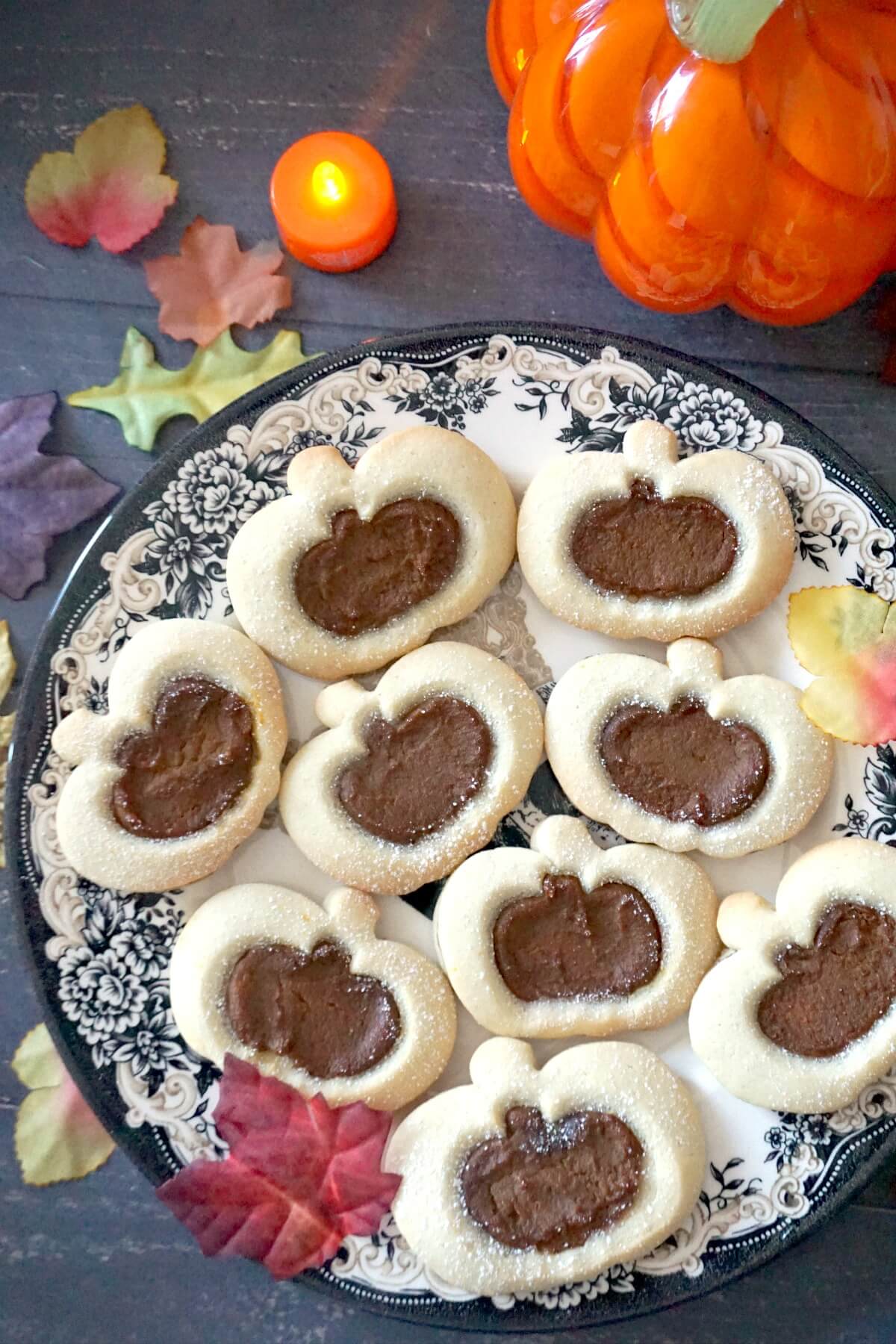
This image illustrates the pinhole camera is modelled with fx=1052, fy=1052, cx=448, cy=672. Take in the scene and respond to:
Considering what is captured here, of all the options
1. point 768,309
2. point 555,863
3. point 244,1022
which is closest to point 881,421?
point 768,309

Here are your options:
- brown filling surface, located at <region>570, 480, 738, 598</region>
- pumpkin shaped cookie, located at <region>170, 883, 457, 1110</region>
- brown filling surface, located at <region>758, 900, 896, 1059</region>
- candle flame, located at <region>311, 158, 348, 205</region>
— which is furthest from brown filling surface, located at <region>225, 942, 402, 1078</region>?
candle flame, located at <region>311, 158, 348, 205</region>

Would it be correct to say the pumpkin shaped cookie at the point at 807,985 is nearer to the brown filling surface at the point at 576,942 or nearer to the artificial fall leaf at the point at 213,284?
the brown filling surface at the point at 576,942

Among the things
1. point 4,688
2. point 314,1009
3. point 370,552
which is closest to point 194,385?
point 370,552

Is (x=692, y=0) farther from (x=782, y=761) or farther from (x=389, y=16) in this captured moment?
(x=782, y=761)

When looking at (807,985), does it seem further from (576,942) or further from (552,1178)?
(552,1178)

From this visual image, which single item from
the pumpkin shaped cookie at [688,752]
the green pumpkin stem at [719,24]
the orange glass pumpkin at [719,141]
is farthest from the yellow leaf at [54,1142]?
the green pumpkin stem at [719,24]

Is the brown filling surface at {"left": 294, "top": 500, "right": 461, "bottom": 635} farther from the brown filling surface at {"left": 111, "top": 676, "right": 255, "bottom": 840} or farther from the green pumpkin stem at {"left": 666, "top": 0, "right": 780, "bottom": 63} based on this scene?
the green pumpkin stem at {"left": 666, "top": 0, "right": 780, "bottom": 63}
